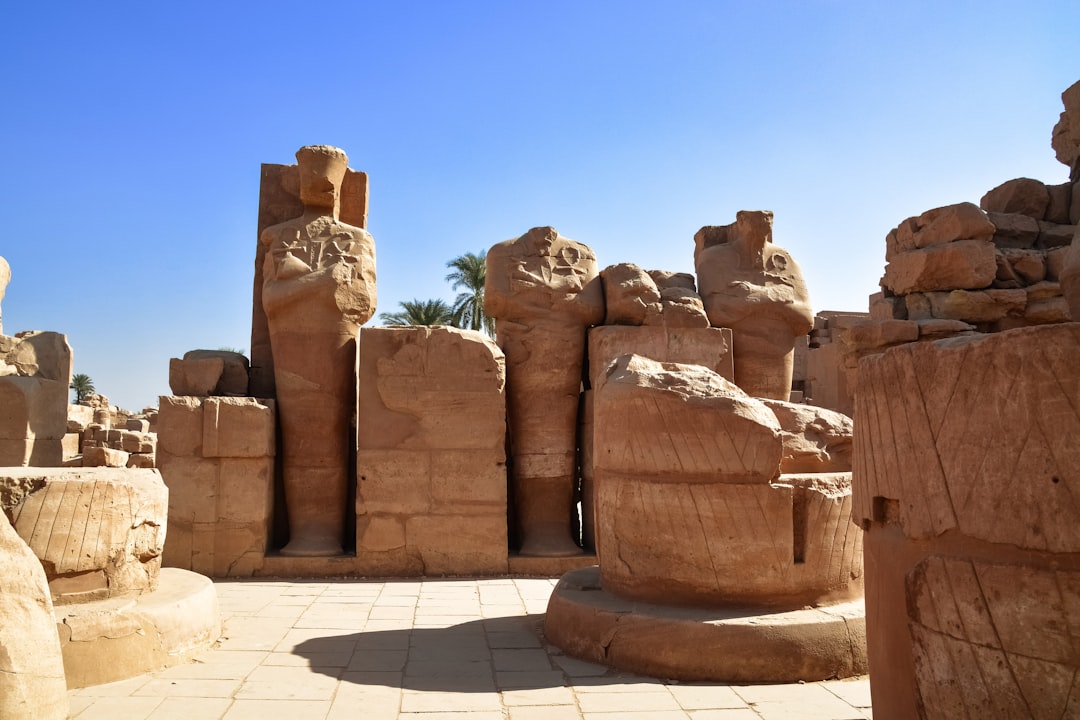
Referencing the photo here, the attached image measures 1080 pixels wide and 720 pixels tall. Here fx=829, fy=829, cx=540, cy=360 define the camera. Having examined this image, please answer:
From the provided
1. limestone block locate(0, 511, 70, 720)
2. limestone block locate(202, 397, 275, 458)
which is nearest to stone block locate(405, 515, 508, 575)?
limestone block locate(202, 397, 275, 458)

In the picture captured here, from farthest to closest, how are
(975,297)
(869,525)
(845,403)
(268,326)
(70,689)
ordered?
(845,403)
(268,326)
(975,297)
(70,689)
(869,525)

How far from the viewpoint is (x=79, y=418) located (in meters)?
13.8

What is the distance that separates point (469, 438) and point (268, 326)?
84.9 inches

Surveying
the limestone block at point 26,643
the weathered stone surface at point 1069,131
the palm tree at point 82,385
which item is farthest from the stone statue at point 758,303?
the palm tree at point 82,385

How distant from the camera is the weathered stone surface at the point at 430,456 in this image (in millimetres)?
6582

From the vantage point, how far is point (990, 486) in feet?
6.27

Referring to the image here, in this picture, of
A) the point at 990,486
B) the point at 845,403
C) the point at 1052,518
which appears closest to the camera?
the point at 1052,518

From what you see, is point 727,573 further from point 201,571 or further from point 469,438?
point 201,571

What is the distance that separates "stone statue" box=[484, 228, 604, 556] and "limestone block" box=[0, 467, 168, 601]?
3.40 meters

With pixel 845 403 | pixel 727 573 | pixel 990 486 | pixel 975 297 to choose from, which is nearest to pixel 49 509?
pixel 727 573

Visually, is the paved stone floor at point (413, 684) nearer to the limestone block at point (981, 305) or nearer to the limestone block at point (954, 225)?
the limestone block at point (981, 305)

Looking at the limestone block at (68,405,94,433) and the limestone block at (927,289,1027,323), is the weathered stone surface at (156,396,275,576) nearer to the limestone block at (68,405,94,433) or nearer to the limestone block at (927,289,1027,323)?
the limestone block at (927,289,1027,323)

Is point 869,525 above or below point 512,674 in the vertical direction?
above

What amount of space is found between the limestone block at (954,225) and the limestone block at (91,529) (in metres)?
5.82
